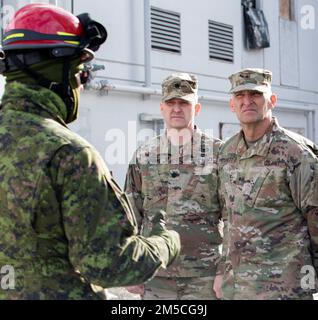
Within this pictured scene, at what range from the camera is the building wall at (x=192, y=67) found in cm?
676

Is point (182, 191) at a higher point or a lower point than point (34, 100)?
lower

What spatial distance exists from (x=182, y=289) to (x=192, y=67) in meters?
4.63


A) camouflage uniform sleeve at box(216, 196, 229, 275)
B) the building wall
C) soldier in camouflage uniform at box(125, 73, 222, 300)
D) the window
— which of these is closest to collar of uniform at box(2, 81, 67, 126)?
camouflage uniform sleeve at box(216, 196, 229, 275)

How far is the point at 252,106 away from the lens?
3.55 m

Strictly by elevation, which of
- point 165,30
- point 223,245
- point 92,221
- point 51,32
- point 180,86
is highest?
point 165,30

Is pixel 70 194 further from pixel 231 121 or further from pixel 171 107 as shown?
pixel 231 121

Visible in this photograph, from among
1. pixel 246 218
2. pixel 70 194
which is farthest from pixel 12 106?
pixel 246 218

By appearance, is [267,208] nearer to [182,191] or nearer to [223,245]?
[223,245]

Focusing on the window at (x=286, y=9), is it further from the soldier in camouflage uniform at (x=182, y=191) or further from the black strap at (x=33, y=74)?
the black strap at (x=33, y=74)

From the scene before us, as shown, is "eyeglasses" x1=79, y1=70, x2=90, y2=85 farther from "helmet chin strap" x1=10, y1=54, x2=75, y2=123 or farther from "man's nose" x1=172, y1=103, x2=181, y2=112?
"man's nose" x1=172, y1=103, x2=181, y2=112

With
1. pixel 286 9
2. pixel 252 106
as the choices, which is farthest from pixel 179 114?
pixel 286 9

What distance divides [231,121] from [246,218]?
17.7 ft

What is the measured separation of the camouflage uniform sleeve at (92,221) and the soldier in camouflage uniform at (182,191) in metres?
1.88

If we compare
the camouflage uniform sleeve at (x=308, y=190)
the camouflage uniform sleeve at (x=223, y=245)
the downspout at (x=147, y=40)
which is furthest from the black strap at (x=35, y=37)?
the downspout at (x=147, y=40)
